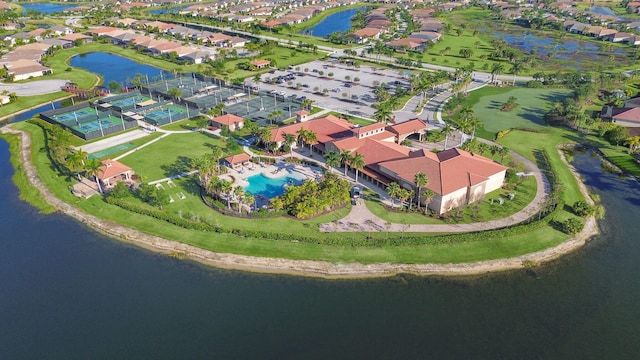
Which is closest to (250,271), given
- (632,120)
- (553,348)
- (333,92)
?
(553,348)

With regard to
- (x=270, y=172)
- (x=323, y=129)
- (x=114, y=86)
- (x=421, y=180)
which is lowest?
(x=270, y=172)

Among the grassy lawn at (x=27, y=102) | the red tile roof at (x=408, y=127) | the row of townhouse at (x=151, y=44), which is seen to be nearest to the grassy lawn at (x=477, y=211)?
the red tile roof at (x=408, y=127)

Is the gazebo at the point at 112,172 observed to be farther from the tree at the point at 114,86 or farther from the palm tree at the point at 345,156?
the tree at the point at 114,86

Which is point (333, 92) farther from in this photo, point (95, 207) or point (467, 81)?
point (95, 207)

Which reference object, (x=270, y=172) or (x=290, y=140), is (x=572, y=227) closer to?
(x=290, y=140)

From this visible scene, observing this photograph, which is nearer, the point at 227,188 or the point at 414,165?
the point at 227,188

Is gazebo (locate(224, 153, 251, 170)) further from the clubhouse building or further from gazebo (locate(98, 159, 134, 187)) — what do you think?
gazebo (locate(98, 159, 134, 187))

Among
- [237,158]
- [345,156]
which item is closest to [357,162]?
[345,156]

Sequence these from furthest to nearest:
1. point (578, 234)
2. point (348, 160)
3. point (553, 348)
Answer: point (348, 160)
point (578, 234)
point (553, 348)
